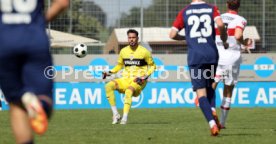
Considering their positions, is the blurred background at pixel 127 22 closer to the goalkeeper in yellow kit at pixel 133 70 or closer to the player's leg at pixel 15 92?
the goalkeeper in yellow kit at pixel 133 70

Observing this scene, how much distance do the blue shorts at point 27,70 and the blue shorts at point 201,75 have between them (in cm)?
525

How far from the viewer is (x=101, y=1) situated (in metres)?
26.4

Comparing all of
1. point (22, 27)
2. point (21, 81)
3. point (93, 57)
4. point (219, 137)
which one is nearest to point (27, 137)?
point (21, 81)

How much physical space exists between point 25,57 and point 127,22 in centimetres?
2028

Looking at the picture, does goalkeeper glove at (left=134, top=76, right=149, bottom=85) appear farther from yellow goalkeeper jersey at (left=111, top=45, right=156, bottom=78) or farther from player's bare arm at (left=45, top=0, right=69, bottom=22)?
player's bare arm at (left=45, top=0, right=69, bottom=22)

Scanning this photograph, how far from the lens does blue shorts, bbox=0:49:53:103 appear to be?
608 cm

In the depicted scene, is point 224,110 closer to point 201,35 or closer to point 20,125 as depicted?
point 201,35

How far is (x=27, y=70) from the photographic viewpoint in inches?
241

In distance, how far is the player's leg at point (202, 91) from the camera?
11.0 meters

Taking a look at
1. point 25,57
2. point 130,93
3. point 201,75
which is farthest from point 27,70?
point 130,93

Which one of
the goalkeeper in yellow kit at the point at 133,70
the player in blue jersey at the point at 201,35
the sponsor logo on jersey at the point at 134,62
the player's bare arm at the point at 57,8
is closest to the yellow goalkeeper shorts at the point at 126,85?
the goalkeeper in yellow kit at the point at 133,70

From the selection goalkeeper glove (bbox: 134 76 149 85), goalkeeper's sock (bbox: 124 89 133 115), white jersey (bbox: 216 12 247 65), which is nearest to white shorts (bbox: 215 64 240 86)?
white jersey (bbox: 216 12 247 65)

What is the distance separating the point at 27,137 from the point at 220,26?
5668 millimetres

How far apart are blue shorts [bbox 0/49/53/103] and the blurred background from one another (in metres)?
19.6
